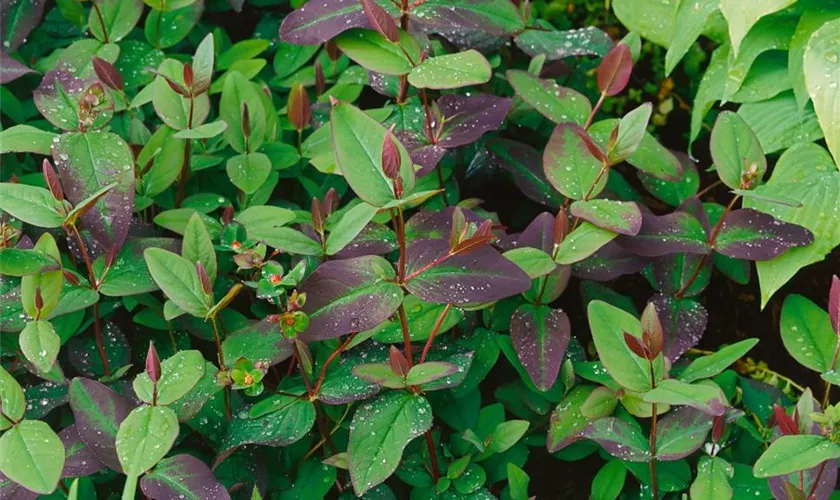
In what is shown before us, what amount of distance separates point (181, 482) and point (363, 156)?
1.53 feet

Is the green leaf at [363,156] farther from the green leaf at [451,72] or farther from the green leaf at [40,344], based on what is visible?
the green leaf at [40,344]

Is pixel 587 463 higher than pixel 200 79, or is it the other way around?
pixel 200 79

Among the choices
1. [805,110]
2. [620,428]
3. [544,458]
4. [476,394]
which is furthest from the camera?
[805,110]

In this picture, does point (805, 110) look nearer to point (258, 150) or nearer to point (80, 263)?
point (258, 150)

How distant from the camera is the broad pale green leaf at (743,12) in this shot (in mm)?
1649

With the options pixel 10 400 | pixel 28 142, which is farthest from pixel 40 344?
pixel 28 142

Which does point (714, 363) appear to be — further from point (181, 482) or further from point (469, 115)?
point (181, 482)

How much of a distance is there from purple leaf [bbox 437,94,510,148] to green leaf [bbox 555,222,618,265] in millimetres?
252

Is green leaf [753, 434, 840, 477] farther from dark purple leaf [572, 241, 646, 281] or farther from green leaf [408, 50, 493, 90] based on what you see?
green leaf [408, 50, 493, 90]

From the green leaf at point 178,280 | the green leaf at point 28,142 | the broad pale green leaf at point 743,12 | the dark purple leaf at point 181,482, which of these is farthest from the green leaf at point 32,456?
the broad pale green leaf at point 743,12

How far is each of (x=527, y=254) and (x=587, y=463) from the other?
434 mm

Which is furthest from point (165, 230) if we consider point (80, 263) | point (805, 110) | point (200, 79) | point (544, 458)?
point (805, 110)

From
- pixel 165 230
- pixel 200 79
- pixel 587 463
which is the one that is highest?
pixel 200 79

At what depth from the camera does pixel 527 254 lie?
143 centimetres
